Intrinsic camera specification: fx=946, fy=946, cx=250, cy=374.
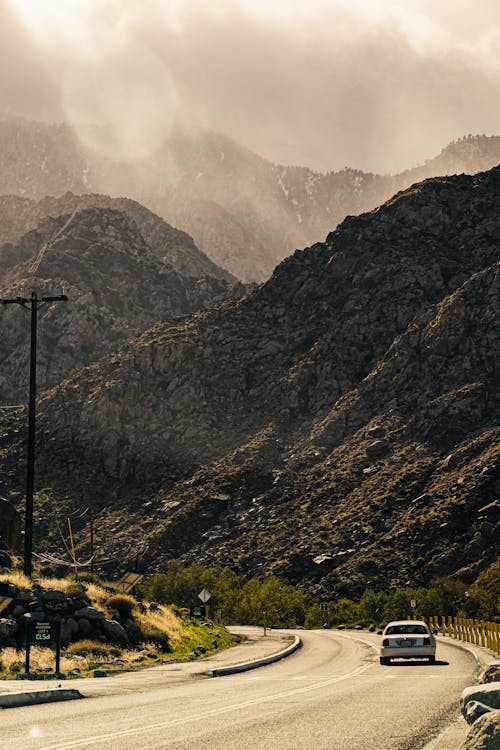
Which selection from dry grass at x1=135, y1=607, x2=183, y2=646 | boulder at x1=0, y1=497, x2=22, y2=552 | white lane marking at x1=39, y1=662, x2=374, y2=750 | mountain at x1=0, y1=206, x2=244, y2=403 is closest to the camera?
white lane marking at x1=39, y1=662, x2=374, y2=750

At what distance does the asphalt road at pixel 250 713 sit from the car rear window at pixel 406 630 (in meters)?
4.39

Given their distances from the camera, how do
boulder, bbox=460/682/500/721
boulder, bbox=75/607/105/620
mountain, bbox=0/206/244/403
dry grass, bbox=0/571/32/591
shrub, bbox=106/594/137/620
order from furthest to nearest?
mountain, bbox=0/206/244/403
shrub, bbox=106/594/137/620
boulder, bbox=75/607/105/620
dry grass, bbox=0/571/32/591
boulder, bbox=460/682/500/721

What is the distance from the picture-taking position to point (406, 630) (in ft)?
103

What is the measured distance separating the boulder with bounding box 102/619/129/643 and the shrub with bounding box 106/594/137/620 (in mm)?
1606

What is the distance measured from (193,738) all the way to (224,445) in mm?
116074

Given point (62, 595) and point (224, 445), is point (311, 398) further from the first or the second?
point (62, 595)

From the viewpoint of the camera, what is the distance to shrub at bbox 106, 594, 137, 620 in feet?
112

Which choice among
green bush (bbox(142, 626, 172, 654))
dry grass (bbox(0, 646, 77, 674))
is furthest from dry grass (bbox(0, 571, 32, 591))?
green bush (bbox(142, 626, 172, 654))

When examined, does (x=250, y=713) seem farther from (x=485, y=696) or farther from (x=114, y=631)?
(x=114, y=631)

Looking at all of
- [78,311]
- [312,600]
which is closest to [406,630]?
[312,600]

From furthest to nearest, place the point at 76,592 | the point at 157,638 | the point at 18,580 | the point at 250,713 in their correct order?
the point at 157,638, the point at 76,592, the point at 18,580, the point at 250,713

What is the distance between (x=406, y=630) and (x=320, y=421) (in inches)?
3664

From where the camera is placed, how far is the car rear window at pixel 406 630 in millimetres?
31094

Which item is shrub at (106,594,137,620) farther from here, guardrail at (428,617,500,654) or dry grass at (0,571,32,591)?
guardrail at (428,617,500,654)
